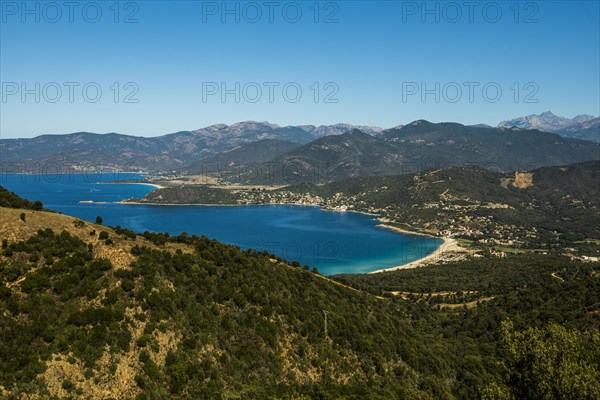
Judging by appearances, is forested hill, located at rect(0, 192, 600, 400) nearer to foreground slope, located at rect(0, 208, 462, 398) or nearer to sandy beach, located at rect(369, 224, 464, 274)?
foreground slope, located at rect(0, 208, 462, 398)

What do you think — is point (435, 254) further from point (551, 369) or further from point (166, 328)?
point (166, 328)

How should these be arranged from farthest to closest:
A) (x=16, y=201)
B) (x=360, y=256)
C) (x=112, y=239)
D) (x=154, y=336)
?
(x=360, y=256)
(x=16, y=201)
(x=112, y=239)
(x=154, y=336)

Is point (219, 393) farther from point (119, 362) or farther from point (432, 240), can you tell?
point (432, 240)

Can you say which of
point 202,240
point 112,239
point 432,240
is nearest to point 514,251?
point 432,240

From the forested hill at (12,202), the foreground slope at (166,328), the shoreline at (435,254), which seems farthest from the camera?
the shoreline at (435,254)

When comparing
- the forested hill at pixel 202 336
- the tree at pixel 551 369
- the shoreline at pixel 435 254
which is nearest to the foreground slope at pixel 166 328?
the forested hill at pixel 202 336

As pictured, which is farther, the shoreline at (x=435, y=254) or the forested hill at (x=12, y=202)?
the shoreline at (x=435, y=254)

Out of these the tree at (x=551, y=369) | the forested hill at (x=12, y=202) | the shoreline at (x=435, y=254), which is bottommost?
the shoreline at (x=435, y=254)

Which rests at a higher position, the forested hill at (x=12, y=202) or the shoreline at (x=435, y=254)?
the forested hill at (x=12, y=202)

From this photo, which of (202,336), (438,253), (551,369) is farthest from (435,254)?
(202,336)

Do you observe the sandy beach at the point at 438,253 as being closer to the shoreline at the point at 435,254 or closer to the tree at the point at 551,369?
the shoreline at the point at 435,254

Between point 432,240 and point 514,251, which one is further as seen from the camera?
point 432,240
